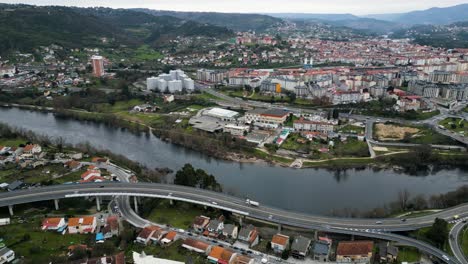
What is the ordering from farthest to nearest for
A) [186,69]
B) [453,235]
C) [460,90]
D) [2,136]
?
1. [186,69]
2. [460,90]
3. [2,136]
4. [453,235]

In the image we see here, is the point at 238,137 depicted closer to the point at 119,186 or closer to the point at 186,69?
the point at 119,186

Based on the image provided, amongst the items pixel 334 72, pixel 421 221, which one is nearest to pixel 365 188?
pixel 421 221

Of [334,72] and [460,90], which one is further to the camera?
[334,72]

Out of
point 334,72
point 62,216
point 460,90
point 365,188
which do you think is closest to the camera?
point 62,216

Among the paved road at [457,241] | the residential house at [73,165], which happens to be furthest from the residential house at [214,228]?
the residential house at [73,165]

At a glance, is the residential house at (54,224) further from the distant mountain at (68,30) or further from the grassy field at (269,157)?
the distant mountain at (68,30)

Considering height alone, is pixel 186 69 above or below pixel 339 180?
above

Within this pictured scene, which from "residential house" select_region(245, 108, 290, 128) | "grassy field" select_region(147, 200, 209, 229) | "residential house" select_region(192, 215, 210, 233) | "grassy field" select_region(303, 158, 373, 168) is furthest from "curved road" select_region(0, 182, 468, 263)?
"residential house" select_region(245, 108, 290, 128)

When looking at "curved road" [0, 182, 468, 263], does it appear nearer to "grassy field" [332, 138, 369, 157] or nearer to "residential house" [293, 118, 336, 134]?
"grassy field" [332, 138, 369, 157]
